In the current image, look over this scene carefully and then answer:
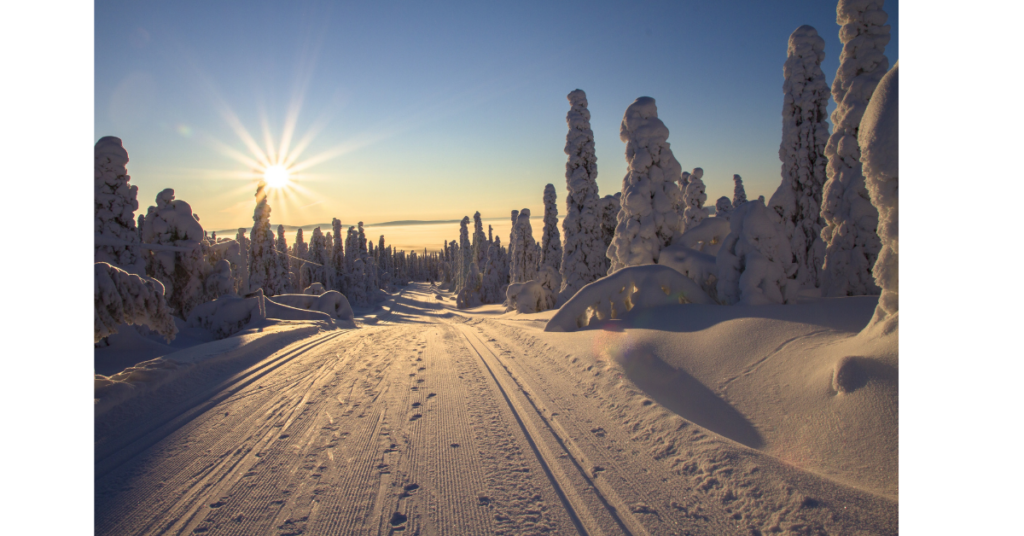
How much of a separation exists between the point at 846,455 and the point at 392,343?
1104 cm

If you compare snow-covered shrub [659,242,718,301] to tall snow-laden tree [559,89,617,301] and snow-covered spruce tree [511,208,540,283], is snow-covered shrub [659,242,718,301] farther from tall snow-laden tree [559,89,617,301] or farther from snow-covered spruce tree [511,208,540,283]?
snow-covered spruce tree [511,208,540,283]

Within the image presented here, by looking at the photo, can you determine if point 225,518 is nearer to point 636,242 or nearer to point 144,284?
point 144,284

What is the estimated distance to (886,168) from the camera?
4.29m

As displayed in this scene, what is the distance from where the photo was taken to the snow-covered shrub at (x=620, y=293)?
11367 millimetres

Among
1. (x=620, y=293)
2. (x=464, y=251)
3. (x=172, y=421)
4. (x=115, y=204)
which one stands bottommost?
(x=172, y=421)

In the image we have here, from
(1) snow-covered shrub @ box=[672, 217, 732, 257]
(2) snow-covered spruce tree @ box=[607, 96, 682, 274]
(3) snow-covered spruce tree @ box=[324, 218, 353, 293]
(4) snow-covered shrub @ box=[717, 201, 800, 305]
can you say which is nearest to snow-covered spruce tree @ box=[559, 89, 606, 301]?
(2) snow-covered spruce tree @ box=[607, 96, 682, 274]

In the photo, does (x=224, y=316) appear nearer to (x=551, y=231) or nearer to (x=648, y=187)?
(x=648, y=187)

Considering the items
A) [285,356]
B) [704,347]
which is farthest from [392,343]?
[704,347]

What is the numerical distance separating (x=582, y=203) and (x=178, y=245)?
2108cm

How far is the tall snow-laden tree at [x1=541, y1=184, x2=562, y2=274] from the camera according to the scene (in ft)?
107

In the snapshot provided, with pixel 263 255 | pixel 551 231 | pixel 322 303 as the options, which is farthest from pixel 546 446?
pixel 263 255

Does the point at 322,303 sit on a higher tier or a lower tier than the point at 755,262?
lower

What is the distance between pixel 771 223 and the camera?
1063 centimetres

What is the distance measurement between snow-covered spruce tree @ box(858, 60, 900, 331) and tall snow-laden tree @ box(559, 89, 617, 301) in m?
19.2
